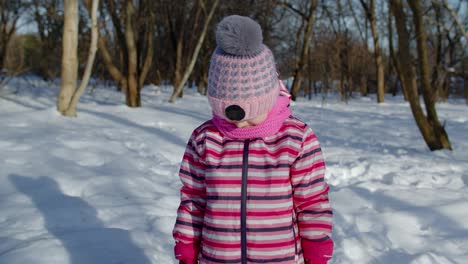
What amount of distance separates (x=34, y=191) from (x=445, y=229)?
3145 mm

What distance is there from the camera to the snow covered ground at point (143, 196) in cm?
239

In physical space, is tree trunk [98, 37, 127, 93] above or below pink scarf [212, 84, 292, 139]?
above

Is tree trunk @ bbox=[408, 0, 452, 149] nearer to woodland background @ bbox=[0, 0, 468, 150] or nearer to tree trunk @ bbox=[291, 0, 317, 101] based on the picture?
woodland background @ bbox=[0, 0, 468, 150]

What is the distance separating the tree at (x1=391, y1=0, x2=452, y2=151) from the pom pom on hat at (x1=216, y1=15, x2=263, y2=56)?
4.94 metres

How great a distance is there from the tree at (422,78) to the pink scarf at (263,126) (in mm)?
4849

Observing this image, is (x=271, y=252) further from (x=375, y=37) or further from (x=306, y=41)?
(x=375, y=37)

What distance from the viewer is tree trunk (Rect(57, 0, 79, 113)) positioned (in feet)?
22.1

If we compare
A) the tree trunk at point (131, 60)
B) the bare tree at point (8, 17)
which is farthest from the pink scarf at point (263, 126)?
the bare tree at point (8, 17)

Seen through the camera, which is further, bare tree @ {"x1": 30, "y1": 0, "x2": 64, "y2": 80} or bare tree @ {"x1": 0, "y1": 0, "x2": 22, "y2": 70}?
bare tree @ {"x1": 30, "y1": 0, "x2": 64, "y2": 80}

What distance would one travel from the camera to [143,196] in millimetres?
3371

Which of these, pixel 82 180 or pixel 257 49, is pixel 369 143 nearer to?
pixel 82 180

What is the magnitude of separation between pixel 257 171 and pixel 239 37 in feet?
1.45

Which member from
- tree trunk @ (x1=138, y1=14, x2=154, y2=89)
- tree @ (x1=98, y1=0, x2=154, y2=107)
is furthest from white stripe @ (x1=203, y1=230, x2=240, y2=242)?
tree trunk @ (x1=138, y1=14, x2=154, y2=89)

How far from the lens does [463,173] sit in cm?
446
